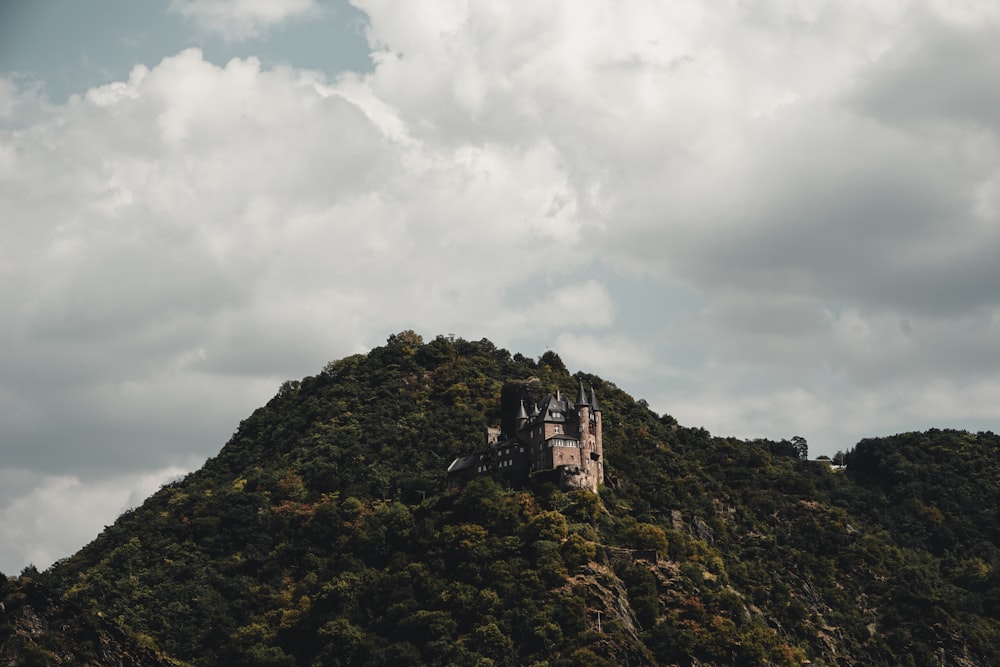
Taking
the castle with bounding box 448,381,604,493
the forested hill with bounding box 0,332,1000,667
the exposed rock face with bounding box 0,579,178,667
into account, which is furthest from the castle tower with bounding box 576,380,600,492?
the exposed rock face with bounding box 0,579,178,667

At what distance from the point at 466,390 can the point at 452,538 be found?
4576 centimetres

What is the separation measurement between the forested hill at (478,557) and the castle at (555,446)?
3.88 m

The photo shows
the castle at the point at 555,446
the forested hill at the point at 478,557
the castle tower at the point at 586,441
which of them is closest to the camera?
the forested hill at the point at 478,557

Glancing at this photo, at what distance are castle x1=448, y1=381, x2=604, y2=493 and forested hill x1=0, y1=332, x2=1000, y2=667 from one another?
3876mm

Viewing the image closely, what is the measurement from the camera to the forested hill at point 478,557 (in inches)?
4628

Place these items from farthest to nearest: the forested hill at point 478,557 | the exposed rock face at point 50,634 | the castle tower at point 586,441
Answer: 1. the castle tower at point 586,441
2. the forested hill at point 478,557
3. the exposed rock face at point 50,634

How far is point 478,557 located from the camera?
124 meters

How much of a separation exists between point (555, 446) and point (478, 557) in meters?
16.3

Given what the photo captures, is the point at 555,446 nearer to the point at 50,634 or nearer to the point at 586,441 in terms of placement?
the point at 586,441

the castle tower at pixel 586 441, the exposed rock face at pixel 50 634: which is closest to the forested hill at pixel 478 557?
the exposed rock face at pixel 50 634

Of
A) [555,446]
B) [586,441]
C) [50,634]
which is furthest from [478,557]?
[50,634]

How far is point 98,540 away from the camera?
15862 cm

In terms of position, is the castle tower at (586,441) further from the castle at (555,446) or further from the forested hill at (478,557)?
the forested hill at (478,557)

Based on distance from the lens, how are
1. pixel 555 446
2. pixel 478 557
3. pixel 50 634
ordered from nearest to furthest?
pixel 50 634
pixel 478 557
pixel 555 446
